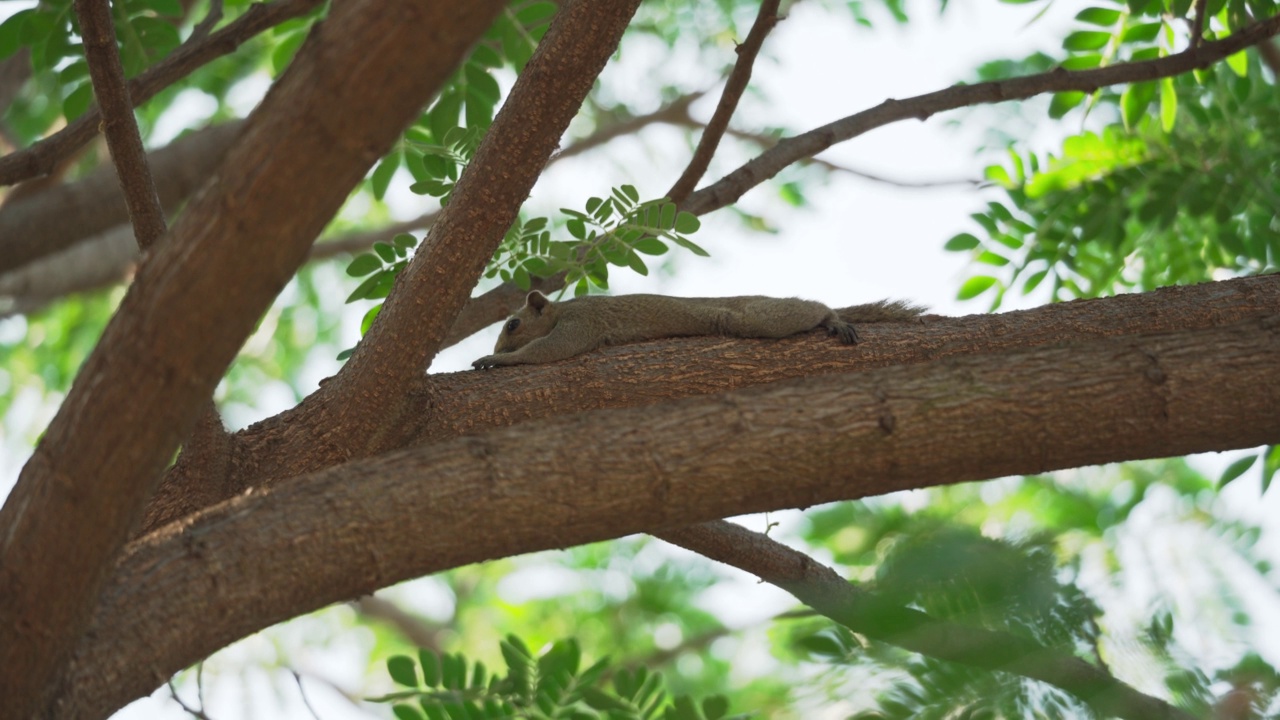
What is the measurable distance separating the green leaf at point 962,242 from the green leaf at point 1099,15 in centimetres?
139

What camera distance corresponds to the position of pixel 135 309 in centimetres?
267

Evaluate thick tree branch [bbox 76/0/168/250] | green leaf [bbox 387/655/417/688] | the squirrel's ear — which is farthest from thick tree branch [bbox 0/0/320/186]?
green leaf [bbox 387/655/417/688]

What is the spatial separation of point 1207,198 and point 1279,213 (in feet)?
1.28

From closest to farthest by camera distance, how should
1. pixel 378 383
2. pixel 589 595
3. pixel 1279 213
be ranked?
1. pixel 378 383
2. pixel 1279 213
3. pixel 589 595

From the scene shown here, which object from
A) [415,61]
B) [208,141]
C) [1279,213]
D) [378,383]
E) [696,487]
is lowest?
[696,487]

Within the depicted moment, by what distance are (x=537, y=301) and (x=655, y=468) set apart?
374cm

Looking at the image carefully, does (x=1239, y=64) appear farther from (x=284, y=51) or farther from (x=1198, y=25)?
(x=284, y=51)

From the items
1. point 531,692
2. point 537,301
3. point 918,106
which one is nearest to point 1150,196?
point 918,106

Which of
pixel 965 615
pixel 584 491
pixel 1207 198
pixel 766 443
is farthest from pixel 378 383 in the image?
pixel 1207 198

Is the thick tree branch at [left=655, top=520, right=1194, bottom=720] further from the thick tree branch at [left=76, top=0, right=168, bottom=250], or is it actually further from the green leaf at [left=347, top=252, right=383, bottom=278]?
the green leaf at [left=347, top=252, right=383, bottom=278]

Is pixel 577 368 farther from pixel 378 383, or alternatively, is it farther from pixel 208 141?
pixel 208 141

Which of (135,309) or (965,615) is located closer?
(965,615)

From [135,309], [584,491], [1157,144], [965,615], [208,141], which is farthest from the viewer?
[208,141]

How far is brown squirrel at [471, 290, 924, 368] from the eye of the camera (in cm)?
575
